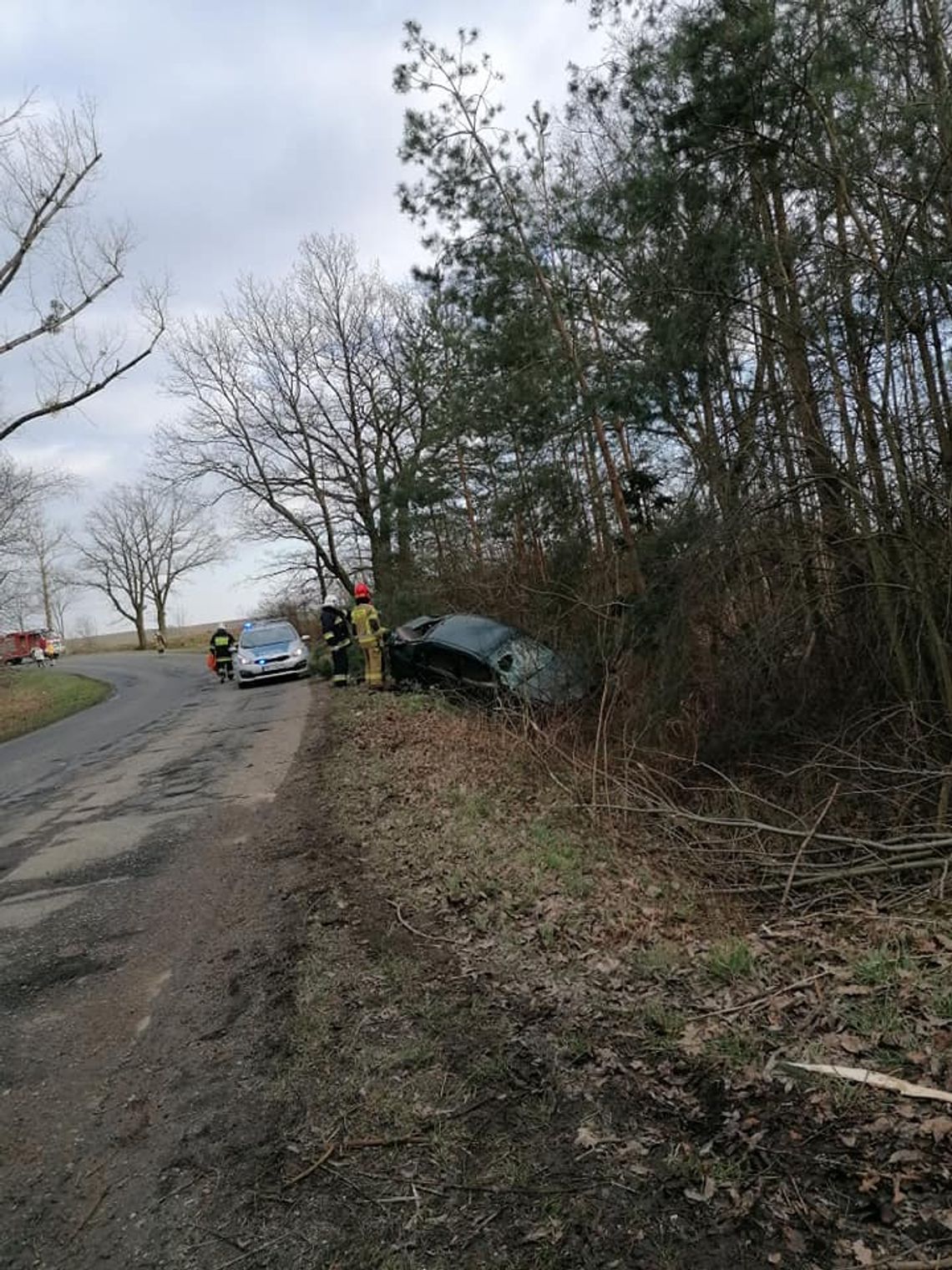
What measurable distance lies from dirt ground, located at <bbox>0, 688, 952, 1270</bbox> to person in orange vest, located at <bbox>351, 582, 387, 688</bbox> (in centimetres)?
967

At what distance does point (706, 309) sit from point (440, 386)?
18.5 meters

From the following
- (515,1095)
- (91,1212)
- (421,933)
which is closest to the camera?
(91,1212)

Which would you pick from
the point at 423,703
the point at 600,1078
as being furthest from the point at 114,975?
the point at 423,703

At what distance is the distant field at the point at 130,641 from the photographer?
64562 mm

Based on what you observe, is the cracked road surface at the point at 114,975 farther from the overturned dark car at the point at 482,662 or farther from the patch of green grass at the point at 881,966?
the overturned dark car at the point at 482,662

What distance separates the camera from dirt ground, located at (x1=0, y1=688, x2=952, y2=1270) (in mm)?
2391

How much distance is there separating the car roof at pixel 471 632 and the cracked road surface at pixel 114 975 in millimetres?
3297

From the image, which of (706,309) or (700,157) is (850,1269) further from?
(700,157)

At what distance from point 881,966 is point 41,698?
2683cm

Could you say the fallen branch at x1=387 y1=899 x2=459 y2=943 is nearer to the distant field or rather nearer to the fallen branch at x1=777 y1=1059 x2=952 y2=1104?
the fallen branch at x1=777 y1=1059 x2=952 y2=1104

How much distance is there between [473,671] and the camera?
12.4m

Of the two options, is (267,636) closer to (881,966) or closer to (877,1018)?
(881,966)

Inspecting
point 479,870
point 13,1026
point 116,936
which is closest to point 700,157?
point 479,870

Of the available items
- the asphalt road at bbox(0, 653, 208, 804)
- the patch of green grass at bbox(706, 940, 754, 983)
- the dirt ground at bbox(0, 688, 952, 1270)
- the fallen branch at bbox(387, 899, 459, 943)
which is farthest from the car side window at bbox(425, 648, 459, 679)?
the patch of green grass at bbox(706, 940, 754, 983)
